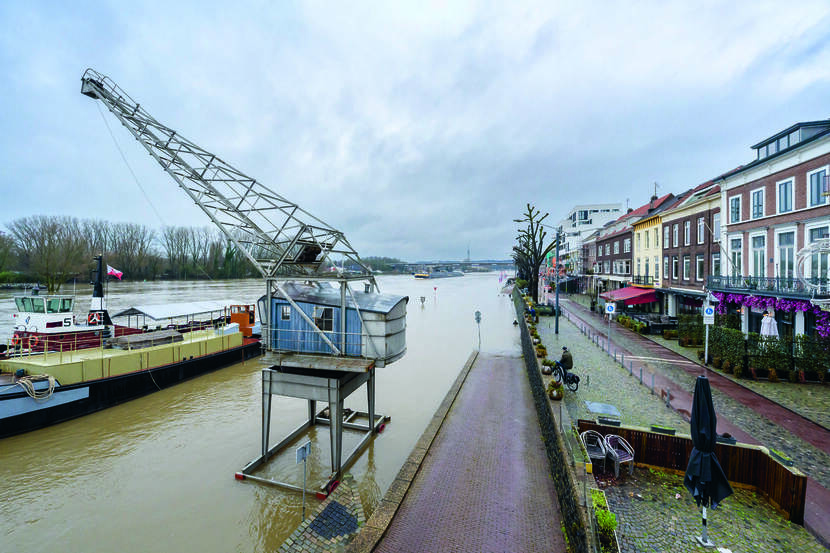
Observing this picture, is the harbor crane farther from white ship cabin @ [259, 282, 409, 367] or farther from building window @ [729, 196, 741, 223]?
building window @ [729, 196, 741, 223]

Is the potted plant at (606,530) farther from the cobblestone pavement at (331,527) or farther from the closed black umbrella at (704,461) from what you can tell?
the cobblestone pavement at (331,527)

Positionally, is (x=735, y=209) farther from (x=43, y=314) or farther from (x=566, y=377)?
(x=43, y=314)

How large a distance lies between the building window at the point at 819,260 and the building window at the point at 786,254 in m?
1.34

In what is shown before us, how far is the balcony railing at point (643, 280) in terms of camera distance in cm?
3762

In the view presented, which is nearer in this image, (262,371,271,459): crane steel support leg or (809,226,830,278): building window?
(262,371,271,459): crane steel support leg

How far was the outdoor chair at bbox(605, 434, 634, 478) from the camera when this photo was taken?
8.95m

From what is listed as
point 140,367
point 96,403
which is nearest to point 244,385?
point 140,367

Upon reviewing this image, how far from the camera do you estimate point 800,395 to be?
1471 centimetres

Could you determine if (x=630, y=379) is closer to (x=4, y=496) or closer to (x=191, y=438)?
(x=191, y=438)

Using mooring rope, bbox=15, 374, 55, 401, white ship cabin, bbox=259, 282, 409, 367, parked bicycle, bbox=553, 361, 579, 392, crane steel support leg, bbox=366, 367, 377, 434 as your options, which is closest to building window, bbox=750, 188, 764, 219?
parked bicycle, bbox=553, 361, 579, 392

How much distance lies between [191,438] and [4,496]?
4.90 m

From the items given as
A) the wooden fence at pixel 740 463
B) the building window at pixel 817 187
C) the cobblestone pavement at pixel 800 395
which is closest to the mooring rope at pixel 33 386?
the wooden fence at pixel 740 463

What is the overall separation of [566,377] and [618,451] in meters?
5.84

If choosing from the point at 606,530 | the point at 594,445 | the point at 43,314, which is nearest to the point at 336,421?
the point at 594,445
